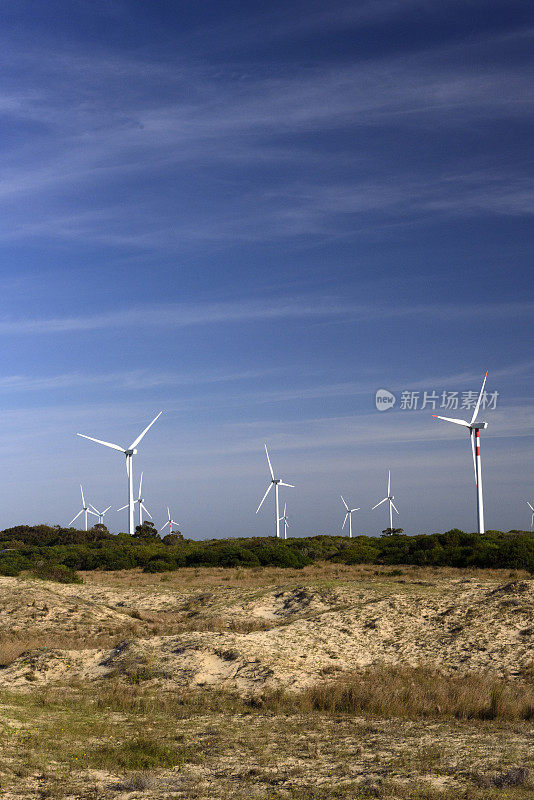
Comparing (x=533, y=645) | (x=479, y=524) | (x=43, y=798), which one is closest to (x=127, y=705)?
(x=43, y=798)

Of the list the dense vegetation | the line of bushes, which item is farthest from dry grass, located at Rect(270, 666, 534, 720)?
the dense vegetation

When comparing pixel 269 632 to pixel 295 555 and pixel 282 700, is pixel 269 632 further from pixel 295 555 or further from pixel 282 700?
pixel 295 555

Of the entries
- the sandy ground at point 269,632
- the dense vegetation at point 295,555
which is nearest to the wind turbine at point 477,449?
the dense vegetation at point 295,555

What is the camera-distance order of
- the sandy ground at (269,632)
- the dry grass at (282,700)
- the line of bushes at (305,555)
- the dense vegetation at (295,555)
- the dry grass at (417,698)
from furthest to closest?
the line of bushes at (305,555) < the dense vegetation at (295,555) < the sandy ground at (269,632) < the dry grass at (417,698) < the dry grass at (282,700)

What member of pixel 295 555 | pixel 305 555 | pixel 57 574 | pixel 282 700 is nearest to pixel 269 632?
pixel 282 700

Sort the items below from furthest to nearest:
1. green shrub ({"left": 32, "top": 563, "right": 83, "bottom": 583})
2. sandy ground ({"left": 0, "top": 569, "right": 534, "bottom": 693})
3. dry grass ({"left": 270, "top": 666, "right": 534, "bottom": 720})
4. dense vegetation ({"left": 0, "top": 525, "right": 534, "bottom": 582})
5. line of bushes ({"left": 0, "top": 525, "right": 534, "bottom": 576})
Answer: line of bushes ({"left": 0, "top": 525, "right": 534, "bottom": 576}) < dense vegetation ({"left": 0, "top": 525, "right": 534, "bottom": 582}) < green shrub ({"left": 32, "top": 563, "right": 83, "bottom": 583}) < sandy ground ({"left": 0, "top": 569, "right": 534, "bottom": 693}) < dry grass ({"left": 270, "top": 666, "right": 534, "bottom": 720})

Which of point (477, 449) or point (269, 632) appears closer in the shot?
point (269, 632)

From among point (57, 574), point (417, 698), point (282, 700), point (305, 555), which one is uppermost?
point (57, 574)

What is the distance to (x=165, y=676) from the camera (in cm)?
2370

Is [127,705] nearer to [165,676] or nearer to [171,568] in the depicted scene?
[165,676]

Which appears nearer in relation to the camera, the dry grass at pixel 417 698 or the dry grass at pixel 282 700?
the dry grass at pixel 282 700

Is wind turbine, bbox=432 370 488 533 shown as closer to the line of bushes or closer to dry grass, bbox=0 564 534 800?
the line of bushes

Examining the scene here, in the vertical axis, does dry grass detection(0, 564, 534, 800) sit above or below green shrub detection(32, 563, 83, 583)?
below

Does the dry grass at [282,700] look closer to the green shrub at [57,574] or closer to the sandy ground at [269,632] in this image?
the sandy ground at [269,632]
